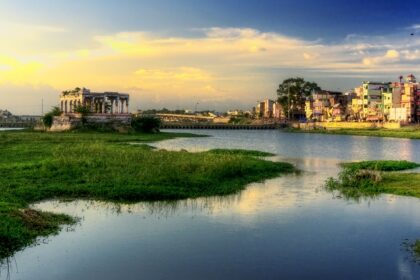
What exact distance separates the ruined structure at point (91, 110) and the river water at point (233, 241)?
6478cm

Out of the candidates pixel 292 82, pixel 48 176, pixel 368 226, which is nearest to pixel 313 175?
pixel 368 226

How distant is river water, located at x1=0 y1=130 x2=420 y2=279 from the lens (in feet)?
41.0

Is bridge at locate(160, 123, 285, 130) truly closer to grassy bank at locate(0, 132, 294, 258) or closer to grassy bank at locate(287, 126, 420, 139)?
grassy bank at locate(287, 126, 420, 139)

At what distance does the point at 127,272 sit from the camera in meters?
12.4

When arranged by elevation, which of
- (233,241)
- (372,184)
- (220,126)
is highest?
(220,126)

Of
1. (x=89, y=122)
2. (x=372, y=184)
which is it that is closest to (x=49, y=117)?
(x=89, y=122)

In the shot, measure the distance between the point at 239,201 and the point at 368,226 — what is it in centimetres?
597

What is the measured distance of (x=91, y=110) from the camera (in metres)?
92.2

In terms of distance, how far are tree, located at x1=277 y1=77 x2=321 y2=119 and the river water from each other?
4443 inches

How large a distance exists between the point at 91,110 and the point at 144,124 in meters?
11.9

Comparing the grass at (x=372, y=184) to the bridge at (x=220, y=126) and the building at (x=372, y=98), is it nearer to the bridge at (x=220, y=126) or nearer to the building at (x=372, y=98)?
the building at (x=372, y=98)

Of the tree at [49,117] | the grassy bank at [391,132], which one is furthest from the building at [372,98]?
the tree at [49,117]

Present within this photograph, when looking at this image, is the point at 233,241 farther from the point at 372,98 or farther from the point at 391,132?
the point at 372,98

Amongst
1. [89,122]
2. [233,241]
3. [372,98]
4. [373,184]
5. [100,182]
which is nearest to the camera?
[233,241]
